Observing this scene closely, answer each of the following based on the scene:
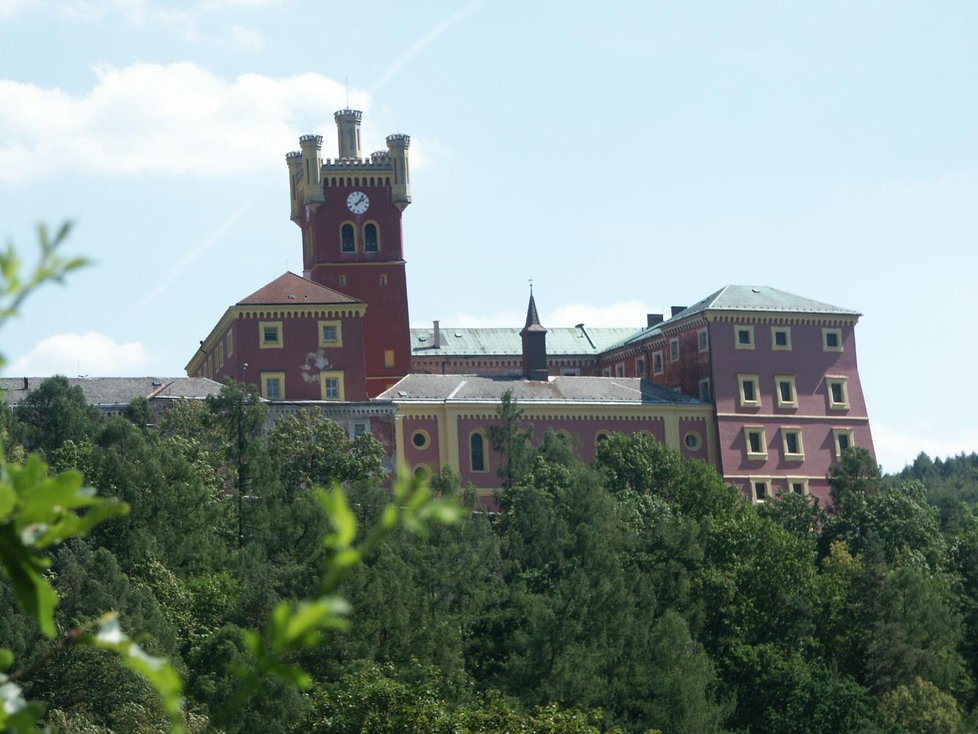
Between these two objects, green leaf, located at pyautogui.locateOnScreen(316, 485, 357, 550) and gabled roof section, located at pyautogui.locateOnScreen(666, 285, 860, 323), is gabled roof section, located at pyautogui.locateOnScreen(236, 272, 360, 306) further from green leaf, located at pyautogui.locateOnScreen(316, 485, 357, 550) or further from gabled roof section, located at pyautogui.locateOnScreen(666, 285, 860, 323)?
green leaf, located at pyautogui.locateOnScreen(316, 485, 357, 550)

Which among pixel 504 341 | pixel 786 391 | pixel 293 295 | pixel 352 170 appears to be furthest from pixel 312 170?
pixel 786 391

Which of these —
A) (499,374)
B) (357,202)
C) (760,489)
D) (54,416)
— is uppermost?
(357,202)

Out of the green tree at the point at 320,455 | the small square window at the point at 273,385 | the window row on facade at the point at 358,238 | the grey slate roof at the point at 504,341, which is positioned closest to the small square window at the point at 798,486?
the grey slate roof at the point at 504,341

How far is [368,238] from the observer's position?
89875mm

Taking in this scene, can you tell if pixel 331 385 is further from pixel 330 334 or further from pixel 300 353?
pixel 330 334

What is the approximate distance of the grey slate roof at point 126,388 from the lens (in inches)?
3076

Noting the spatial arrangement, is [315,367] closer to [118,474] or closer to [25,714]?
[118,474]

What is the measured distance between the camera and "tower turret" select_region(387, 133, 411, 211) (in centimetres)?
9006

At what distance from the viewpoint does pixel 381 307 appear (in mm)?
88938

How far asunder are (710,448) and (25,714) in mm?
84793

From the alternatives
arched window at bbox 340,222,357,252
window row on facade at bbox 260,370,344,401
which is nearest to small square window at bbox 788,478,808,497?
window row on facade at bbox 260,370,344,401

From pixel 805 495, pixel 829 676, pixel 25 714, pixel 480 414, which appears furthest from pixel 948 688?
pixel 25 714

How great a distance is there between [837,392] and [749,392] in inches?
190

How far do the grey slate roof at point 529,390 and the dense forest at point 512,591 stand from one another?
2492 millimetres
